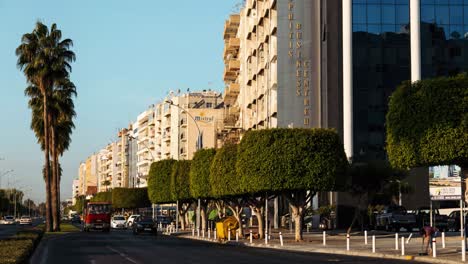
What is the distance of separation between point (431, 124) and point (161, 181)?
61028mm

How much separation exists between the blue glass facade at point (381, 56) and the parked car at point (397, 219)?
44.5ft

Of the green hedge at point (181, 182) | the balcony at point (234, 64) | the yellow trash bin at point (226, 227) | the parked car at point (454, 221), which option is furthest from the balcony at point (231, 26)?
the yellow trash bin at point (226, 227)

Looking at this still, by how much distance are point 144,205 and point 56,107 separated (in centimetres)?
7497

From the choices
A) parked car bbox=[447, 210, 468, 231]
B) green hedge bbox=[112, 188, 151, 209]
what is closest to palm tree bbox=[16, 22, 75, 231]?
parked car bbox=[447, 210, 468, 231]

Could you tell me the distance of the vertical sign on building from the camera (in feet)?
260

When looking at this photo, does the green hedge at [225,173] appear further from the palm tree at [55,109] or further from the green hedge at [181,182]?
the green hedge at [181,182]

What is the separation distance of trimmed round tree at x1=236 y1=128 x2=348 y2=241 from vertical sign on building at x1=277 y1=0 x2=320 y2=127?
2679 cm

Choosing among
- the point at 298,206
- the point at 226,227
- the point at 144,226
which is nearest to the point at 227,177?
the point at 226,227

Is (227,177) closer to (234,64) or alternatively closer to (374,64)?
(374,64)

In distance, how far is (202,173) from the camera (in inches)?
2758

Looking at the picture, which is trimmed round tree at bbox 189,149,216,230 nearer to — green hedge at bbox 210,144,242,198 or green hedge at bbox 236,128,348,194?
green hedge at bbox 210,144,242,198

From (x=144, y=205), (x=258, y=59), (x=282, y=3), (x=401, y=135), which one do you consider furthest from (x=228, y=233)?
(x=144, y=205)

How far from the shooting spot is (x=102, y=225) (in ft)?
272

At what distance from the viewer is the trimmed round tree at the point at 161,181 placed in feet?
302
